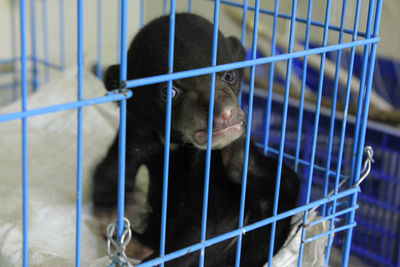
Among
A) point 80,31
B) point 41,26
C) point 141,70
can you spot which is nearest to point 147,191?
point 141,70

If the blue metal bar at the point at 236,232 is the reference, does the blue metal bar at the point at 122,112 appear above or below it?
above

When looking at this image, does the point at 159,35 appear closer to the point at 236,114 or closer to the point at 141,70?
the point at 141,70

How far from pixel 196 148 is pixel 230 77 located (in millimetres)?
193

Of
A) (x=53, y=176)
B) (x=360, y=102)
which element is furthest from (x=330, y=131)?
(x=53, y=176)

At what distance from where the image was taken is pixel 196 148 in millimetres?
1282

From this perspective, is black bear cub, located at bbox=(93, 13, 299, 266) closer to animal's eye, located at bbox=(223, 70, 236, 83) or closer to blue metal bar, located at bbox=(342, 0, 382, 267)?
animal's eye, located at bbox=(223, 70, 236, 83)

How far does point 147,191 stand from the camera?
1.54 metres

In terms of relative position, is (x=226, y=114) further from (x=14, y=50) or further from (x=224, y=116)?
(x=14, y=50)

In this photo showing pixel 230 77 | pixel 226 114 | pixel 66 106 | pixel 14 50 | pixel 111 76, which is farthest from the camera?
pixel 14 50

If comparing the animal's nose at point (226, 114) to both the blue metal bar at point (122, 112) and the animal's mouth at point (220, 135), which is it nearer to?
the animal's mouth at point (220, 135)

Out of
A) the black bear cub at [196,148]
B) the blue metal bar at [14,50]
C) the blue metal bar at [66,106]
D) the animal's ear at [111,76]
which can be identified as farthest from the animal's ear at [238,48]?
the blue metal bar at [14,50]

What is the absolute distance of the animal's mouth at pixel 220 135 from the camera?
1.00 metres

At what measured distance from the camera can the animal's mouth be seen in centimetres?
100

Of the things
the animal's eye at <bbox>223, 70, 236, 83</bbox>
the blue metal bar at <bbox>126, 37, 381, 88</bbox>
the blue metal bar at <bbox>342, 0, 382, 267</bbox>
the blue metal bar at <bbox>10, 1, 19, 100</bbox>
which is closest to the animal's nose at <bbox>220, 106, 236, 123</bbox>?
the blue metal bar at <bbox>126, 37, 381, 88</bbox>
